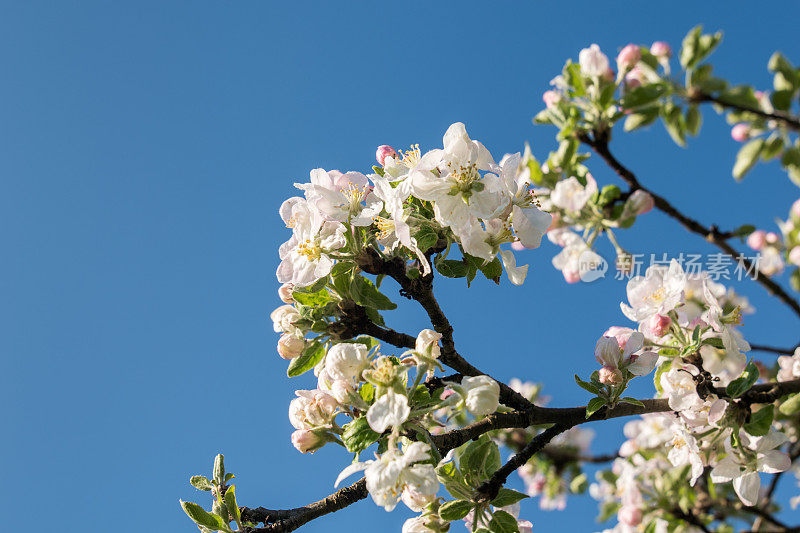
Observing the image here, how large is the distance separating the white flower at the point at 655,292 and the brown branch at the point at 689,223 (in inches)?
17.4

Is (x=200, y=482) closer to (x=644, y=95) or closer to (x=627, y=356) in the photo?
(x=627, y=356)

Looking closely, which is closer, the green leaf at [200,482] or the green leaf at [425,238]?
the green leaf at [425,238]

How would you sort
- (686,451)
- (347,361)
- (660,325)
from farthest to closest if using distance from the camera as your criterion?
(686,451) < (660,325) < (347,361)

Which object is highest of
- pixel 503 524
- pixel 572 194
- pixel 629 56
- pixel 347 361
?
pixel 629 56

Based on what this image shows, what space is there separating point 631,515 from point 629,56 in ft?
8.20

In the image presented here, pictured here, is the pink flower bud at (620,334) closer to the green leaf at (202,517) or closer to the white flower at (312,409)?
the white flower at (312,409)

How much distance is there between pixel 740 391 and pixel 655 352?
26 centimetres

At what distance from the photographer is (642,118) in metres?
2.22

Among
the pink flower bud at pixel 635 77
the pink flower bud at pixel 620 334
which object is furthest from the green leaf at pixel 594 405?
the pink flower bud at pixel 635 77

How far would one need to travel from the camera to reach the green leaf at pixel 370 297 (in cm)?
163

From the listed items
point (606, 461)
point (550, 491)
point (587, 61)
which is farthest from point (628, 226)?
point (550, 491)

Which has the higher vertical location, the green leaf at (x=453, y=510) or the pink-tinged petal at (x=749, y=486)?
the pink-tinged petal at (x=749, y=486)

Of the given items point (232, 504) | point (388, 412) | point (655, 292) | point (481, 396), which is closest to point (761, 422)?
point (655, 292)

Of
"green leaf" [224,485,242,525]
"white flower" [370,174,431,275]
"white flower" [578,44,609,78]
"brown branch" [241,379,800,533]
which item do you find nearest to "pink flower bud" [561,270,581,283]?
"white flower" [578,44,609,78]
